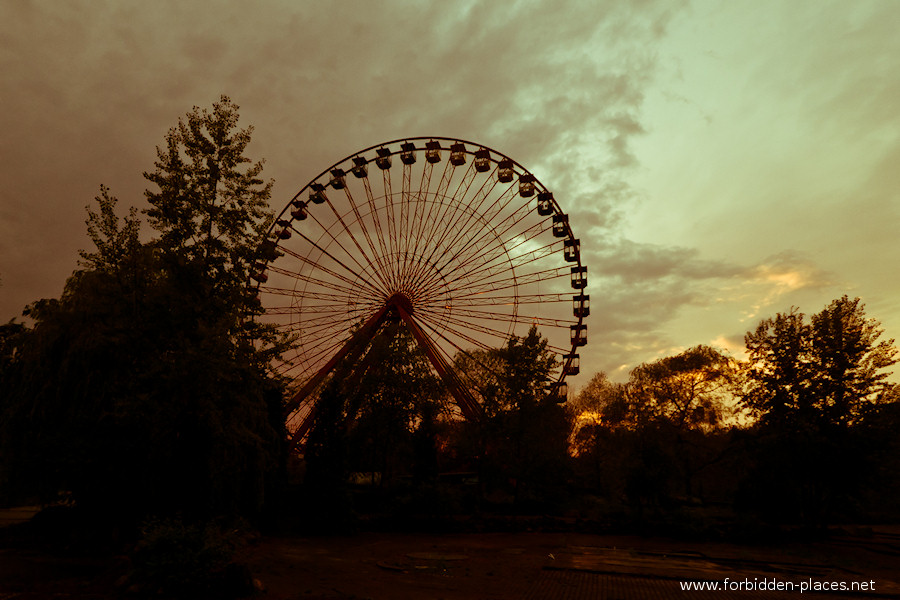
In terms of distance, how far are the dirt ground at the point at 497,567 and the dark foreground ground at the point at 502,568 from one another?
0.09ft

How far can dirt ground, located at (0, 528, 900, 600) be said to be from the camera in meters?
10.3

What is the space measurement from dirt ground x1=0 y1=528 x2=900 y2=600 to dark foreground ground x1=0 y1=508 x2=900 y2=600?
3 centimetres

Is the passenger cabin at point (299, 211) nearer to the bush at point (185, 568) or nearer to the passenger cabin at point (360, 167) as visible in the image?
the passenger cabin at point (360, 167)

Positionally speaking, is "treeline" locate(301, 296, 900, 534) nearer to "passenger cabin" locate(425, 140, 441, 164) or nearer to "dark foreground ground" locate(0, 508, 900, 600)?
"dark foreground ground" locate(0, 508, 900, 600)

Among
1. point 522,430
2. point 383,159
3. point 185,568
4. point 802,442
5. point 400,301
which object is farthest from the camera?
point 383,159

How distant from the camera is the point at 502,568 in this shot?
44.2 feet

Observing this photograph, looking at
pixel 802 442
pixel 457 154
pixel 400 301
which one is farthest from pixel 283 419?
pixel 802 442

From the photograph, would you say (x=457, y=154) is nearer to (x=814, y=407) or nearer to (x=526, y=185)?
(x=526, y=185)

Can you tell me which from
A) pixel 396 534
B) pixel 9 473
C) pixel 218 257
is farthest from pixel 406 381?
pixel 9 473

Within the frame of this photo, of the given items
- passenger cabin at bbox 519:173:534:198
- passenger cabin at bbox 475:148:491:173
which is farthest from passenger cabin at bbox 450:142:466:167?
passenger cabin at bbox 519:173:534:198

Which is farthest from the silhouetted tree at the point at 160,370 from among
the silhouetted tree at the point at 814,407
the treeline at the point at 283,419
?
the silhouetted tree at the point at 814,407

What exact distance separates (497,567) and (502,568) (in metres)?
0.15

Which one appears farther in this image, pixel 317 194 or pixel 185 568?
pixel 317 194

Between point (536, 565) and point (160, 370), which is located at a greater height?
point (160, 370)
